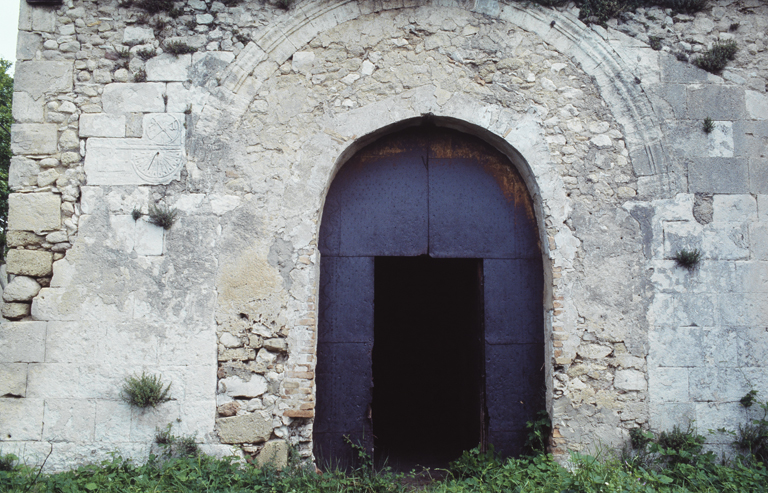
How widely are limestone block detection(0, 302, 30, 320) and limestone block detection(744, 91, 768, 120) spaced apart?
6335mm

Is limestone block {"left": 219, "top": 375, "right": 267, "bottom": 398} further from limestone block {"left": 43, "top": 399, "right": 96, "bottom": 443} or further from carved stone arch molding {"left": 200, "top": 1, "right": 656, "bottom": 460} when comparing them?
limestone block {"left": 43, "top": 399, "right": 96, "bottom": 443}

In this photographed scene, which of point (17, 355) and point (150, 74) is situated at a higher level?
point (150, 74)

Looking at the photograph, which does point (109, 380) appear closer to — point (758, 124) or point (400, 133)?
point (400, 133)

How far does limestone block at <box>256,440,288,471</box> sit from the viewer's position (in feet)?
12.0

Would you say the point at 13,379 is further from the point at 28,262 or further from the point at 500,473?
the point at 500,473

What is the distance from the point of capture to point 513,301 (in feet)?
13.7

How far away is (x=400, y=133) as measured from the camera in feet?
14.3

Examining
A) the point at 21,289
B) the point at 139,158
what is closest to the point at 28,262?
the point at 21,289

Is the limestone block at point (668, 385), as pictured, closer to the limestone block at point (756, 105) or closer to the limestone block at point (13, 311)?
the limestone block at point (756, 105)

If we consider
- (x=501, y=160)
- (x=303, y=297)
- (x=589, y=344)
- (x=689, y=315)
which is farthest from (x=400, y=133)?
(x=689, y=315)

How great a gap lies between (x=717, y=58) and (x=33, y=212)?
19.5ft

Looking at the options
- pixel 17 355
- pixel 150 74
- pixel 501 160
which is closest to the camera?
pixel 17 355

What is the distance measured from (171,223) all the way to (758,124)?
5.11m

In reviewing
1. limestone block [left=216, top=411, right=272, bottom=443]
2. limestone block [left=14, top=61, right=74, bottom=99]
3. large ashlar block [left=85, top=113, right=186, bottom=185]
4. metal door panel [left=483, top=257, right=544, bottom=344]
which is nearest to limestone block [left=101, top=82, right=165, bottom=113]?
large ashlar block [left=85, top=113, right=186, bottom=185]
